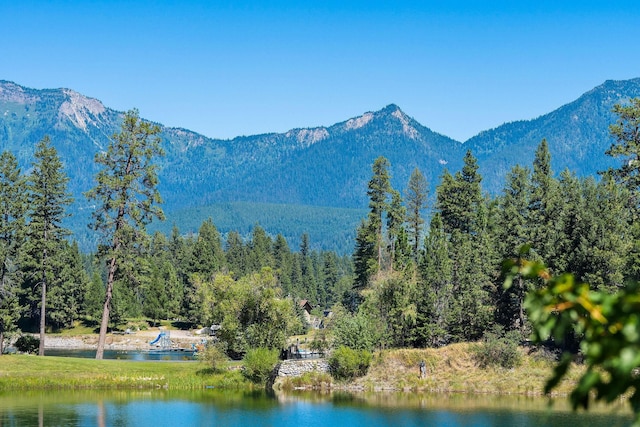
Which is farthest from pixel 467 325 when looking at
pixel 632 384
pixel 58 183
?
pixel 632 384

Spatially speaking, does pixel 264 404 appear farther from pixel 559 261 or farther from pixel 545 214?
pixel 545 214

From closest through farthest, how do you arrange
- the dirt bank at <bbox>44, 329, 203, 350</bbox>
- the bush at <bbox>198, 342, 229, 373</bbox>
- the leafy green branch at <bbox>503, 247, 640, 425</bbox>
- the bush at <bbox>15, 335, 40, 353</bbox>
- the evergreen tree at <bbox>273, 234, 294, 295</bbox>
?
the leafy green branch at <bbox>503, 247, 640, 425</bbox> → the bush at <bbox>198, 342, 229, 373</bbox> → the bush at <bbox>15, 335, 40, 353</bbox> → the dirt bank at <bbox>44, 329, 203, 350</bbox> → the evergreen tree at <bbox>273, 234, 294, 295</bbox>

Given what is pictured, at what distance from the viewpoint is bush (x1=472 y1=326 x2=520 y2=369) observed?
5009cm

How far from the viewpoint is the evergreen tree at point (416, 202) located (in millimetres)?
79750

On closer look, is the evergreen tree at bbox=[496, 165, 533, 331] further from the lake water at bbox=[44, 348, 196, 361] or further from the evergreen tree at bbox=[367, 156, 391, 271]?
the lake water at bbox=[44, 348, 196, 361]

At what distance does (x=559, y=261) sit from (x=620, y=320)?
160 feet

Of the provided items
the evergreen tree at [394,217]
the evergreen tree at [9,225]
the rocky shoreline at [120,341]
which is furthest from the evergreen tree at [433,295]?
the rocky shoreline at [120,341]

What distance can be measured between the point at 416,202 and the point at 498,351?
33.1 meters

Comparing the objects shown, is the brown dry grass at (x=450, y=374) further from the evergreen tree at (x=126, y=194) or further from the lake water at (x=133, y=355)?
the lake water at (x=133, y=355)

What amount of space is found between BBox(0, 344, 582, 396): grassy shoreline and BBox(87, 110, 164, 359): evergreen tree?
656 centimetres

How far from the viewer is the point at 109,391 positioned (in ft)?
153

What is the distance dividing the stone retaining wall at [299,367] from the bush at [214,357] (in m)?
3.71

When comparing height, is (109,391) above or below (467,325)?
below

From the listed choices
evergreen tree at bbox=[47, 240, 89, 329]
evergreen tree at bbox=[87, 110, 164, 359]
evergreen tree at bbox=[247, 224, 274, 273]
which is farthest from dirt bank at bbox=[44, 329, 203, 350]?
evergreen tree at bbox=[87, 110, 164, 359]
